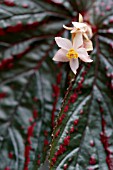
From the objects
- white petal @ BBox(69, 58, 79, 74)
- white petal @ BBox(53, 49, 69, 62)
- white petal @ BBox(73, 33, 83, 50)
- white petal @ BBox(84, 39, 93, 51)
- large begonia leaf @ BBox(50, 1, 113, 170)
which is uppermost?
white petal @ BBox(73, 33, 83, 50)

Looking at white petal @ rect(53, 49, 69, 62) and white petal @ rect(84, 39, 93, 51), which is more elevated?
white petal @ rect(84, 39, 93, 51)

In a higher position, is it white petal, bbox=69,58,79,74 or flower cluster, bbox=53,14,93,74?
flower cluster, bbox=53,14,93,74

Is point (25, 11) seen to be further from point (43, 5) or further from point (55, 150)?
point (55, 150)

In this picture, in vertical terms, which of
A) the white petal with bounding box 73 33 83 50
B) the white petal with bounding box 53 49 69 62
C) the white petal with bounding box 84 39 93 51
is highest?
the white petal with bounding box 73 33 83 50

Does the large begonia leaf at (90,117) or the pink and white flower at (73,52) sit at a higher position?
the pink and white flower at (73,52)

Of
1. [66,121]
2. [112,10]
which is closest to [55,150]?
[66,121]

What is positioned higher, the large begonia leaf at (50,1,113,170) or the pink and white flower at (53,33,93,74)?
the pink and white flower at (53,33,93,74)

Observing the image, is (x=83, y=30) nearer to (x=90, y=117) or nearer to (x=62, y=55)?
(x=62, y=55)
